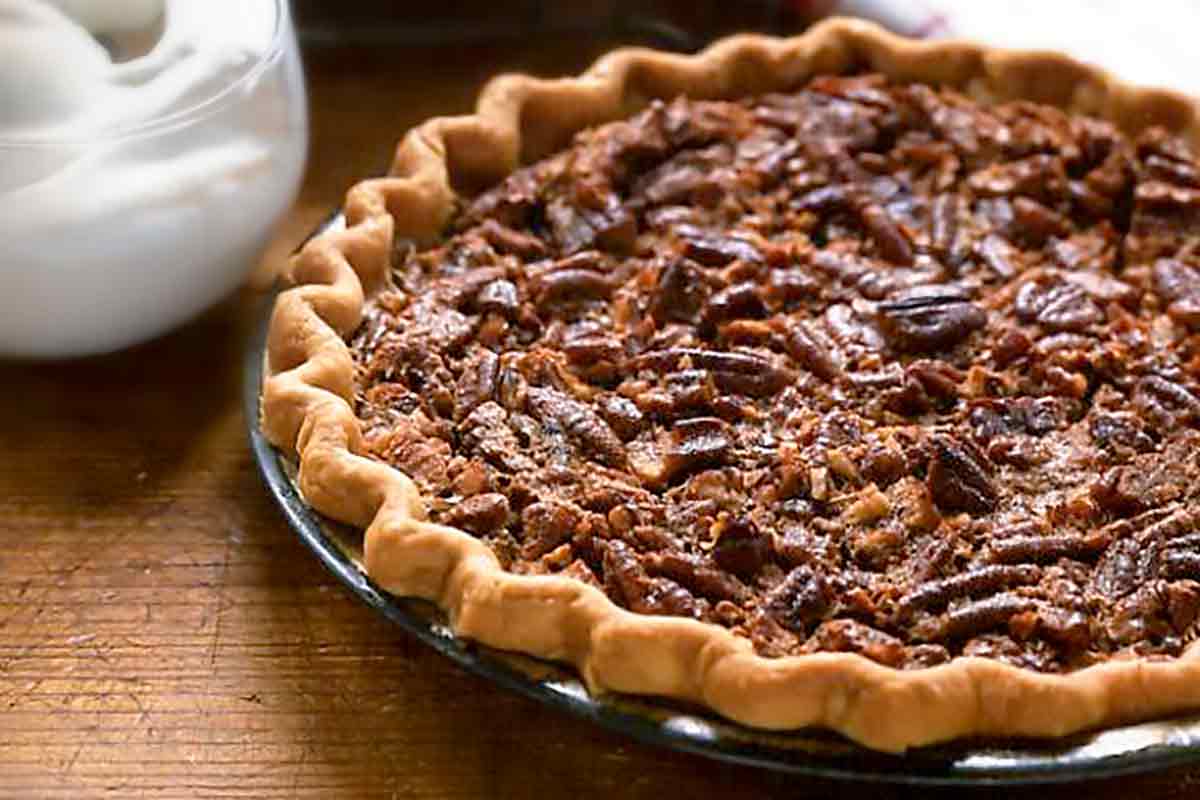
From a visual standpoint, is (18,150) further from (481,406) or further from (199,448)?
(481,406)

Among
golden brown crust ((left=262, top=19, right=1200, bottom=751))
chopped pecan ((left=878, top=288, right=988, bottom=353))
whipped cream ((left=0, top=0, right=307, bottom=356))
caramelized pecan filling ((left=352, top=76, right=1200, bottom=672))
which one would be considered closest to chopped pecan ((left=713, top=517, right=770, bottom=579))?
caramelized pecan filling ((left=352, top=76, right=1200, bottom=672))

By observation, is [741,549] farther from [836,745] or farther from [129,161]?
[129,161]

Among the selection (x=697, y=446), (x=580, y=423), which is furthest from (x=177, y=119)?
(x=697, y=446)

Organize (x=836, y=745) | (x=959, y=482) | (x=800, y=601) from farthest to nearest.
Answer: (x=959, y=482) → (x=800, y=601) → (x=836, y=745)

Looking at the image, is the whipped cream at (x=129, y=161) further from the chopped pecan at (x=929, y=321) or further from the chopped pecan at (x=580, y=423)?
the chopped pecan at (x=929, y=321)

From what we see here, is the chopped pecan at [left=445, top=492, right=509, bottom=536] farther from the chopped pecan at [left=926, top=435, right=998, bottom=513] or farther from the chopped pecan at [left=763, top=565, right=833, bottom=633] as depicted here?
the chopped pecan at [left=926, top=435, right=998, bottom=513]

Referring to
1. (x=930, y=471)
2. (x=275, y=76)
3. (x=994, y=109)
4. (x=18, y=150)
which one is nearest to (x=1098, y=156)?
(x=994, y=109)
